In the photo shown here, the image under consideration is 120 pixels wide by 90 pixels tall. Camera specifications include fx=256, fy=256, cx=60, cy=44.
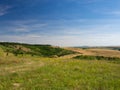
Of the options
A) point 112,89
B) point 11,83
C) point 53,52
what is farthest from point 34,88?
point 53,52

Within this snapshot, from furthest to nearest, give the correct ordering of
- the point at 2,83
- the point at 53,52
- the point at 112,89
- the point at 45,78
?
the point at 53,52 → the point at 45,78 → the point at 2,83 → the point at 112,89

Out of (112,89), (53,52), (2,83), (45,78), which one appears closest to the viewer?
(112,89)

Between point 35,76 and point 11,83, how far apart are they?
3.62m

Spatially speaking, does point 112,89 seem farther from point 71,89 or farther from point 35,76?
point 35,76

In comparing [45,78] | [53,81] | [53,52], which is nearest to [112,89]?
[53,81]

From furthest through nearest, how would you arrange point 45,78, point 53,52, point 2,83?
point 53,52
point 45,78
point 2,83

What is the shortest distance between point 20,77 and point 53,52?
4786 centimetres

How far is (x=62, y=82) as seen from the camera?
1948cm

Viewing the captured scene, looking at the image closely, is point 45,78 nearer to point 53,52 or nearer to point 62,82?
point 62,82

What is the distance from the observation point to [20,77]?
71.3 feet

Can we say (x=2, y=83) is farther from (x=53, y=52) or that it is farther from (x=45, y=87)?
(x=53, y=52)

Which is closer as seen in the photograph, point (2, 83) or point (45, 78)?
point (2, 83)

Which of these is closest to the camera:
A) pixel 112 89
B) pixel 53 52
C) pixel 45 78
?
pixel 112 89

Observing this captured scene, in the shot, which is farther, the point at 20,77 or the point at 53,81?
the point at 20,77
